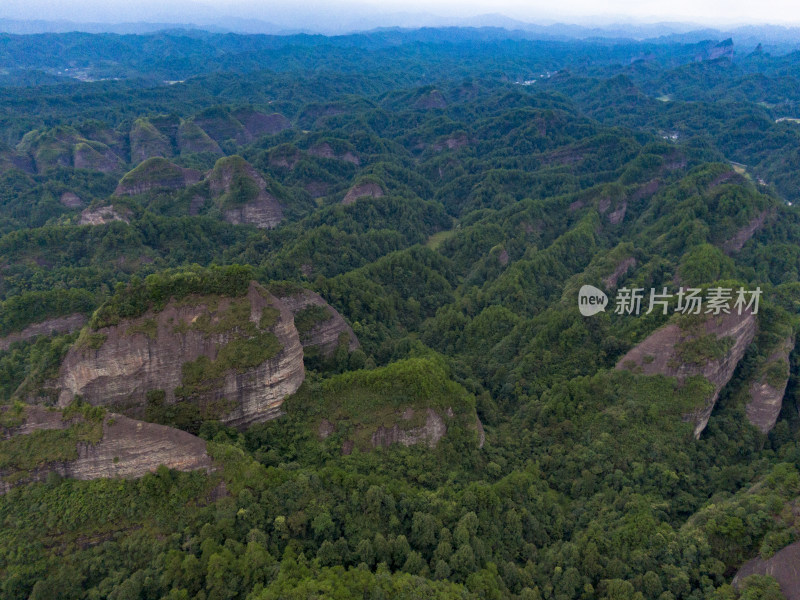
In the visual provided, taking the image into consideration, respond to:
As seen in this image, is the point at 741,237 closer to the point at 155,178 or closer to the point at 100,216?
the point at 100,216

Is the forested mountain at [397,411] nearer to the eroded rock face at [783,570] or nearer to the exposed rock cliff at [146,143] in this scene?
the eroded rock face at [783,570]

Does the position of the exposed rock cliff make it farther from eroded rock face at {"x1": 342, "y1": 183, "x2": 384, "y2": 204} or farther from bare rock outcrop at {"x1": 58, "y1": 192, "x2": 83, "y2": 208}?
eroded rock face at {"x1": 342, "y1": 183, "x2": 384, "y2": 204}

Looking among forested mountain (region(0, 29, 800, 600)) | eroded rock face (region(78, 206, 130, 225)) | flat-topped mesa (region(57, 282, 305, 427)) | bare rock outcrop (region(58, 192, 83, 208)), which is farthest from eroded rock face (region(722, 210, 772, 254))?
bare rock outcrop (region(58, 192, 83, 208))

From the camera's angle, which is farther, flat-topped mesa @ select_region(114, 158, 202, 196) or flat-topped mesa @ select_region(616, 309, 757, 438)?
flat-topped mesa @ select_region(114, 158, 202, 196)

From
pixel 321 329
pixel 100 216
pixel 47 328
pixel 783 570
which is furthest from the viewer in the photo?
pixel 100 216

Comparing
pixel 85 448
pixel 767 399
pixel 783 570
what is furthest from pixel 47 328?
pixel 767 399

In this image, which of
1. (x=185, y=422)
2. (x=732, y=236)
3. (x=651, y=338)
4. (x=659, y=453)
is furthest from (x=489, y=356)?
(x=732, y=236)
